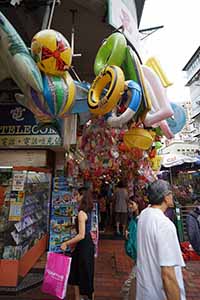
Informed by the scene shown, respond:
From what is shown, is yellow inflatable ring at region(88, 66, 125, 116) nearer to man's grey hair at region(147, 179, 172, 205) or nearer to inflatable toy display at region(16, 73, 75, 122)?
inflatable toy display at region(16, 73, 75, 122)

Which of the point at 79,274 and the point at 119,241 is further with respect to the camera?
the point at 119,241

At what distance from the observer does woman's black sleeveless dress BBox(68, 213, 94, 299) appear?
2.67m

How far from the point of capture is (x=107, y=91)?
6.85 ft

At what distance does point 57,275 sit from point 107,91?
184 centimetres

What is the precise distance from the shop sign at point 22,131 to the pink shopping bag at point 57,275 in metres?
2.16

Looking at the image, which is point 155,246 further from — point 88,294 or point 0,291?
point 0,291

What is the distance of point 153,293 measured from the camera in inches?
62.8

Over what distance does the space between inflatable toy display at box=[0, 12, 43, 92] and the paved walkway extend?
3190 mm

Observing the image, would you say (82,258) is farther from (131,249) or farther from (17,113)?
(17,113)

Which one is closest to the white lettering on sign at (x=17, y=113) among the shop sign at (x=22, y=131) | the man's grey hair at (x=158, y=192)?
the shop sign at (x=22, y=131)

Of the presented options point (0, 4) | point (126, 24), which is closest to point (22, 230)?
point (0, 4)

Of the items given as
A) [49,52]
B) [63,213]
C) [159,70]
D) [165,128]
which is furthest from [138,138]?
[63,213]

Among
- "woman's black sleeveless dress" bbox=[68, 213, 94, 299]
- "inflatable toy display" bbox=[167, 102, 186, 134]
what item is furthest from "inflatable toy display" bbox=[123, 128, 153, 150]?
"woman's black sleeveless dress" bbox=[68, 213, 94, 299]

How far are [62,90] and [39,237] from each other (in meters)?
4.04
